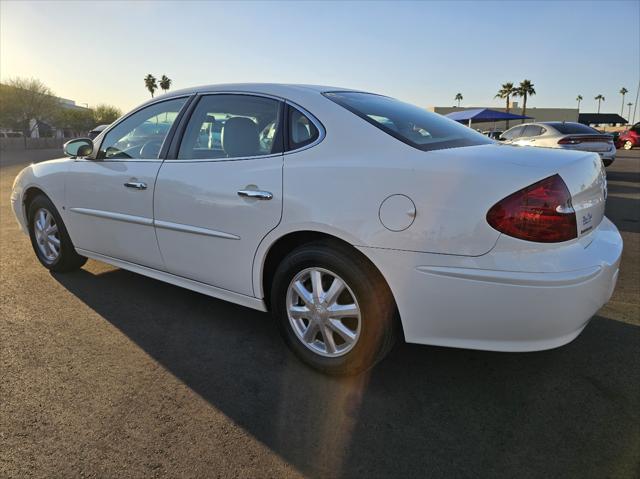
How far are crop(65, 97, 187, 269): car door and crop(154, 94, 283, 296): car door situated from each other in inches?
6.4

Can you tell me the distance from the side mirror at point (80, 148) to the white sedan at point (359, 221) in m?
0.42

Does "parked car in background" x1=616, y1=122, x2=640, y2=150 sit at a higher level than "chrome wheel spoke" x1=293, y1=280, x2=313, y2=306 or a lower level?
higher

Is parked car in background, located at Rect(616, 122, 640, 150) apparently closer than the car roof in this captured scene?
No

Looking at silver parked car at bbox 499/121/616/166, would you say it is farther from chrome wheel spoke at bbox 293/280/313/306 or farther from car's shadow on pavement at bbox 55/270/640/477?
chrome wheel spoke at bbox 293/280/313/306

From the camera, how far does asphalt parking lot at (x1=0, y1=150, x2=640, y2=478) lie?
6.46 ft

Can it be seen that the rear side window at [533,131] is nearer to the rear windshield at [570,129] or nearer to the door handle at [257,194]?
the rear windshield at [570,129]

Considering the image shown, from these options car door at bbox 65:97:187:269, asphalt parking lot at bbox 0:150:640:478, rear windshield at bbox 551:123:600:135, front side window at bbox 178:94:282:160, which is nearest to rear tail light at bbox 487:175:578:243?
asphalt parking lot at bbox 0:150:640:478

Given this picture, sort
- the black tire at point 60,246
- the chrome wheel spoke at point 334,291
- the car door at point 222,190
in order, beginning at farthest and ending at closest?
the black tire at point 60,246 < the car door at point 222,190 < the chrome wheel spoke at point 334,291

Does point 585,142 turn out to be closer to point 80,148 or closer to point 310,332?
point 310,332

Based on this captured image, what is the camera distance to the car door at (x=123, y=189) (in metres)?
3.29

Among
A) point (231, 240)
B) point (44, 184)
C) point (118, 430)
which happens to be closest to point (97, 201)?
point (44, 184)

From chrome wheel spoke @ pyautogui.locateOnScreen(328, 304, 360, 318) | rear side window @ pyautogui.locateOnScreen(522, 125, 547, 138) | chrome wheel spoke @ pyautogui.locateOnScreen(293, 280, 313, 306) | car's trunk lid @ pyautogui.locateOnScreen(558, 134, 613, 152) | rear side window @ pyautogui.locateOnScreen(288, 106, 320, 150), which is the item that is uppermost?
rear side window @ pyautogui.locateOnScreen(522, 125, 547, 138)

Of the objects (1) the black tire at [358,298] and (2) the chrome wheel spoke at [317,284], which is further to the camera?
(2) the chrome wheel spoke at [317,284]

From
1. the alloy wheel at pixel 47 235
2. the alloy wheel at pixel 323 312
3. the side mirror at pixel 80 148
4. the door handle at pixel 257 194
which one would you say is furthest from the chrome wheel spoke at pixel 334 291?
the alloy wheel at pixel 47 235
